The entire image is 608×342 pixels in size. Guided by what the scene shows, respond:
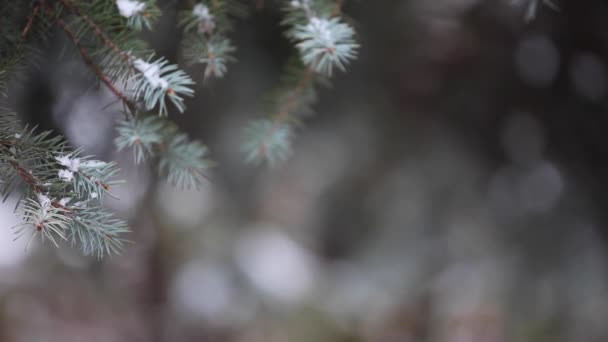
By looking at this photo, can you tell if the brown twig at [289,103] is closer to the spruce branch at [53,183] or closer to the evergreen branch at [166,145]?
the evergreen branch at [166,145]

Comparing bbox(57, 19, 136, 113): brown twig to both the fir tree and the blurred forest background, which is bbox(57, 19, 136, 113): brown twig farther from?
the blurred forest background

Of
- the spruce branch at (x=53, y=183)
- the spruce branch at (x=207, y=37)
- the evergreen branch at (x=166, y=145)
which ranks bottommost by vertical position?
the spruce branch at (x=53, y=183)

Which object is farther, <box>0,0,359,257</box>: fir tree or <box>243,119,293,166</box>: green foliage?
<box>243,119,293,166</box>: green foliage

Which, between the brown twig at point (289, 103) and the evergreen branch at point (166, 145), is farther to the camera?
the brown twig at point (289, 103)

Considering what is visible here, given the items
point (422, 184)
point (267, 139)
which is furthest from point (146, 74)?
point (422, 184)

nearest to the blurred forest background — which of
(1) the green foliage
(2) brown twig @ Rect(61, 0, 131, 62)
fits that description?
(1) the green foliage

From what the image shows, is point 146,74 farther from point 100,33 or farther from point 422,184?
point 422,184

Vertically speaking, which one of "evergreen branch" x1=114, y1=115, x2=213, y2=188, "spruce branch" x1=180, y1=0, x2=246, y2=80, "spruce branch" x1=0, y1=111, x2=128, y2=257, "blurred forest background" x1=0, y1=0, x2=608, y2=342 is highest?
"blurred forest background" x1=0, y1=0, x2=608, y2=342

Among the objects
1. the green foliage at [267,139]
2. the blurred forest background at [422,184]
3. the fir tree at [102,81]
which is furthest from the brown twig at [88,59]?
the blurred forest background at [422,184]
